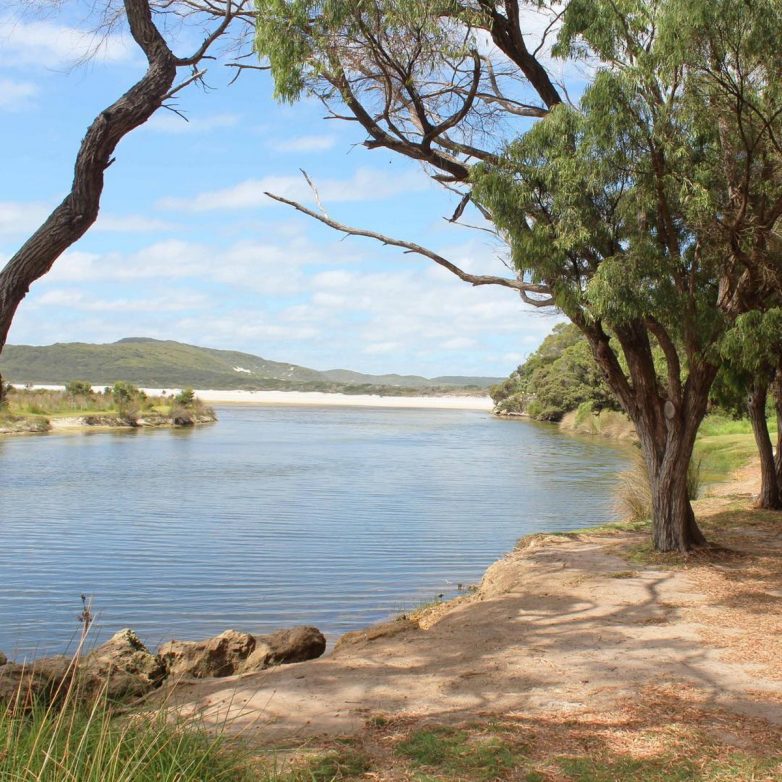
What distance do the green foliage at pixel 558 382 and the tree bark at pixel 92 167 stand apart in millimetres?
39219

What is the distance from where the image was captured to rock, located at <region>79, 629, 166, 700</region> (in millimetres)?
6638

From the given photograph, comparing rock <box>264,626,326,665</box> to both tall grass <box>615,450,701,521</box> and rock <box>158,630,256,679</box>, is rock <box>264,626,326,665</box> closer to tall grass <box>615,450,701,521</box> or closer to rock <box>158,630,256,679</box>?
rock <box>158,630,256,679</box>

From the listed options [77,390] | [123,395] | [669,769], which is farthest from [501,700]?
[77,390]

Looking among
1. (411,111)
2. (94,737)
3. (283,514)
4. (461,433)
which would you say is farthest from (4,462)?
(461,433)

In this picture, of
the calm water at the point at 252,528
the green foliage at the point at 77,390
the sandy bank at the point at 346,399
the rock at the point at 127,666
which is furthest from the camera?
the sandy bank at the point at 346,399

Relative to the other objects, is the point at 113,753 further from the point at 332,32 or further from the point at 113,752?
the point at 332,32

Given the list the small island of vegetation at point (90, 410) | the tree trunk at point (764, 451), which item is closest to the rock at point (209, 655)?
the tree trunk at point (764, 451)

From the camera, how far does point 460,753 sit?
4609mm

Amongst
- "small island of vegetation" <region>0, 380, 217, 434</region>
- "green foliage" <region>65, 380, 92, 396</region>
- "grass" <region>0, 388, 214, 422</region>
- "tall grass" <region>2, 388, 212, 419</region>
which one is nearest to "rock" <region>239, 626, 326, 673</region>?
"small island of vegetation" <region>0, 380, 217, 434</region>

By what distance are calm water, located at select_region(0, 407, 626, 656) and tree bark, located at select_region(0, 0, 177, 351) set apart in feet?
10.5

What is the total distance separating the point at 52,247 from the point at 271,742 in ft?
10.3

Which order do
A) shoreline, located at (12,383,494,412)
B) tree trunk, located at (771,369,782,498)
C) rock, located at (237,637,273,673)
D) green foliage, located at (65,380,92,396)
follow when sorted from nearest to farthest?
1. rock, located at (237,637,273,673)
2. tree trunk, located at (771,369,782,498)
3. green foliage, located at (65,380,92,396)
4. shoreline, located at (12,383,494,412)

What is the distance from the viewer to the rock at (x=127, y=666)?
21.8 feet

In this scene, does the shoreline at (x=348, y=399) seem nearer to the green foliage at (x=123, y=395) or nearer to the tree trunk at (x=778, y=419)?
the green foliage at (x=123, y=395)
